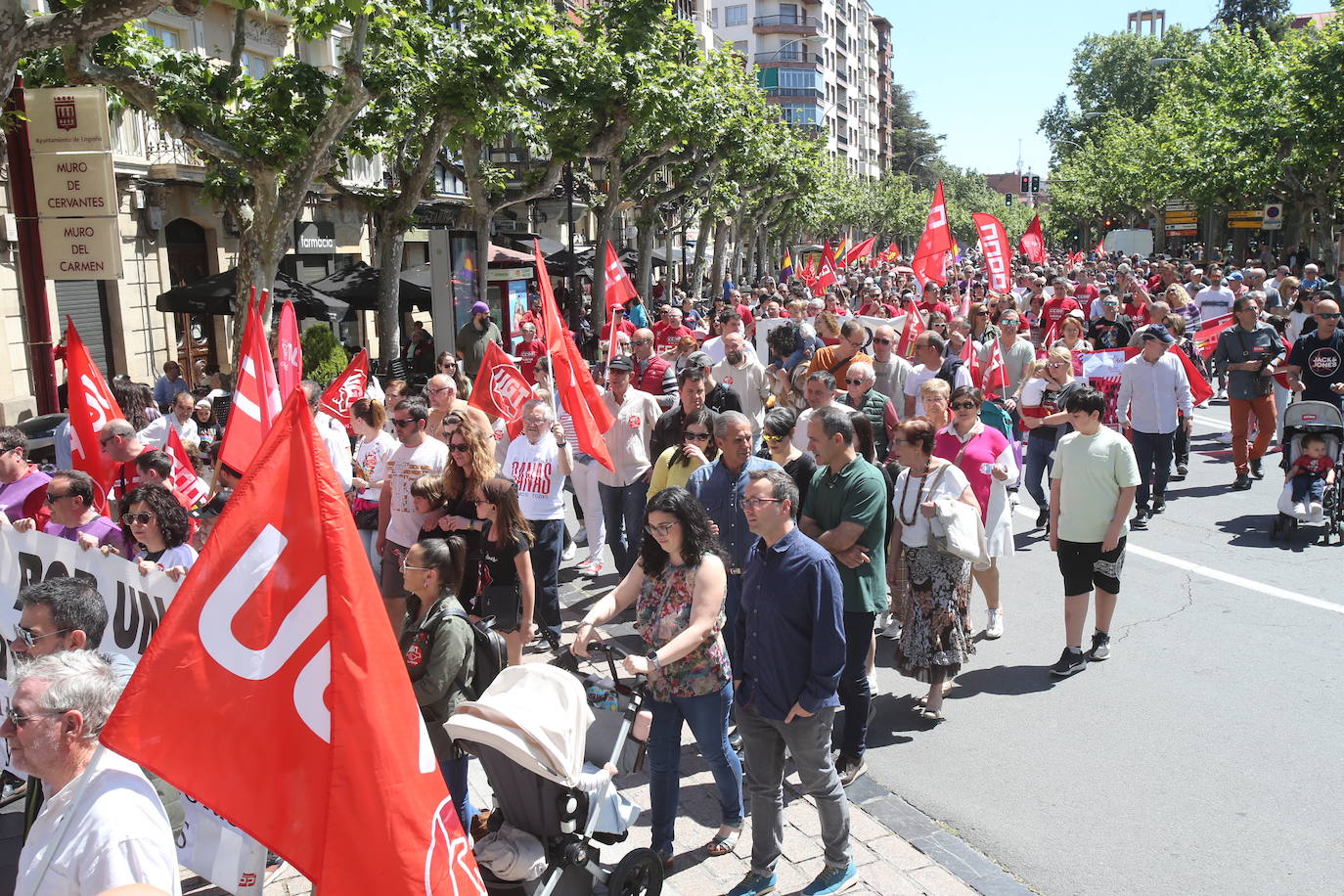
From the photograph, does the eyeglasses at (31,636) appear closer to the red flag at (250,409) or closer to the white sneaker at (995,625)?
the red flag at (250,409)

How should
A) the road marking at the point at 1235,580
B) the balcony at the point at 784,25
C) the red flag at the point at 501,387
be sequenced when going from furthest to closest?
the balcony at the point at 784,25
the red flag at the point at 501,387
the road marking at the point at 1235,580

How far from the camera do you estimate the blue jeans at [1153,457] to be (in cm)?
1043

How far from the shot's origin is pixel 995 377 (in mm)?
10672

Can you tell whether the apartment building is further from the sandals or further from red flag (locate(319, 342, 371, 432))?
the sandals

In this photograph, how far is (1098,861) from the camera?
190 inches

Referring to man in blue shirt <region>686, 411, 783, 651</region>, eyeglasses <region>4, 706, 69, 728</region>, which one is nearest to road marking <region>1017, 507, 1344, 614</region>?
man in blue shirt <region>686, 411, 783, 651</region>

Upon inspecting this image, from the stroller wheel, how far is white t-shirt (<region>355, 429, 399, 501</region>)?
382 cm

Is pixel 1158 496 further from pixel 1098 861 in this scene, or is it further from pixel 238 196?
pixel 238 196

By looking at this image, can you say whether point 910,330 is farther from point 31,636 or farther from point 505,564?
point 31,636

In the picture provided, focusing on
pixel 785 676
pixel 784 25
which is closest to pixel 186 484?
pixel 785 676

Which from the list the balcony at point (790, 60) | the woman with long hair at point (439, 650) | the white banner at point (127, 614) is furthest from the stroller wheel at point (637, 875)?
the balcony at point (790, 60)

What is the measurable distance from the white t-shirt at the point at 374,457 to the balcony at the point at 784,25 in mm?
89050

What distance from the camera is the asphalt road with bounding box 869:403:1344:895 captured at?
4.85 metres

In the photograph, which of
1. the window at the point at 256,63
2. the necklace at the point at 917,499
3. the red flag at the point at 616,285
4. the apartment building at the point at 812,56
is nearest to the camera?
the necklace at the point at 917,499
